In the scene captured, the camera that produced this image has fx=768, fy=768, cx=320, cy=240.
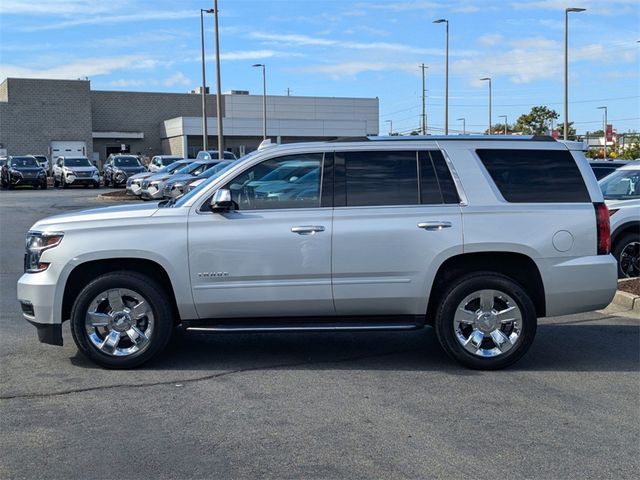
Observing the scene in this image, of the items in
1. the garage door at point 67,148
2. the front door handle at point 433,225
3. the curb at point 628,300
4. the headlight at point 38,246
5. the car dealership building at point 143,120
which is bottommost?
the curb at point 628,300

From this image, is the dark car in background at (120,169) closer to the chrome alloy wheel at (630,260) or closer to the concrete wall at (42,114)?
the concrete wall at (42,114)

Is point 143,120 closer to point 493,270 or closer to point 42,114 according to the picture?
point 42,114

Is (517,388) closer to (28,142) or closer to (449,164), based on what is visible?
(449,164)

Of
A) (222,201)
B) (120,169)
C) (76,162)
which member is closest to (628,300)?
(222,201)

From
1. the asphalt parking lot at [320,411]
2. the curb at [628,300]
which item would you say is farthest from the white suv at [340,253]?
the curb at [628,300]

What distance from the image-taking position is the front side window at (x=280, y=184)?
6.65 m

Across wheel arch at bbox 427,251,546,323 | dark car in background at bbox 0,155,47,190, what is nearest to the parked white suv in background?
wheel arch at bbox 427,251,546,323

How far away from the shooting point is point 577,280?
21.9 feet

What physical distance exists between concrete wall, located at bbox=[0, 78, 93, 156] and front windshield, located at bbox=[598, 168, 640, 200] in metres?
61.9

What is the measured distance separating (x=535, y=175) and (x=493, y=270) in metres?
0.92

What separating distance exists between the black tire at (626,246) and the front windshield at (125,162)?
1382 inches

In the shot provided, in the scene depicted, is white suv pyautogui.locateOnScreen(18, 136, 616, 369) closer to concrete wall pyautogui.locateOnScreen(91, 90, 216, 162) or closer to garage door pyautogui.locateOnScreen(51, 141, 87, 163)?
garage door pyautogui.locateOnScreen(51, 141, 87, 163)

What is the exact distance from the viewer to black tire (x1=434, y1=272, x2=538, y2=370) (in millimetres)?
6594

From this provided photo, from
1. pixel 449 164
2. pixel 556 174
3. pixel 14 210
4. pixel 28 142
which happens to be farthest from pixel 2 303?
pixel 28 142
